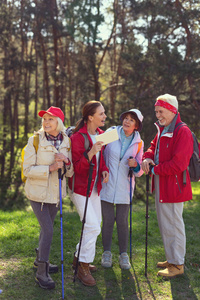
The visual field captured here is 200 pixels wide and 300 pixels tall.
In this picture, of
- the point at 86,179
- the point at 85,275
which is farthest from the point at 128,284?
the point at 86,179

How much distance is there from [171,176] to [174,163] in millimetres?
248

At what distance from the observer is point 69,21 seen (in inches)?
508

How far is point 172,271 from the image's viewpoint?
13.9 ft

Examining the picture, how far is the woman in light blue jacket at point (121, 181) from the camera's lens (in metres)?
4.43

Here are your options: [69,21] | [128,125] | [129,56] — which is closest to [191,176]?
[128,125]

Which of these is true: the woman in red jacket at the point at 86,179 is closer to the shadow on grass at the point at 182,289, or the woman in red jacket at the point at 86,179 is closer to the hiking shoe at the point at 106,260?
the hiking shoe at the point at 106,260

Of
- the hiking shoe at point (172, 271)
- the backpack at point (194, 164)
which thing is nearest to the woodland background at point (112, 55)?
the backpack at point (194, 164)

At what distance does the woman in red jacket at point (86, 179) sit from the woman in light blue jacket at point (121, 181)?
0.94 ft

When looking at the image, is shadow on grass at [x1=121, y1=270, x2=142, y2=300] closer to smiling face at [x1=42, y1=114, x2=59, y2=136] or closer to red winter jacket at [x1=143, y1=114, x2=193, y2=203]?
red winter jacket at [x1=143, y1=114, x2=193, y2=203]

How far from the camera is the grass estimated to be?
3.73m

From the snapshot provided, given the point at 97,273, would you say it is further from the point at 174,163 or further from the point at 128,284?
the point at 174,163

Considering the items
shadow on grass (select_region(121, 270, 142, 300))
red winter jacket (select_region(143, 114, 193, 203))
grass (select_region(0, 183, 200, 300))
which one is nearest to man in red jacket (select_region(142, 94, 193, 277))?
red winter jacket (select_region(143, 114, 193, 203))

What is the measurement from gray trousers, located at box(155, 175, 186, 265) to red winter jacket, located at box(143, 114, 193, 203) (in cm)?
14

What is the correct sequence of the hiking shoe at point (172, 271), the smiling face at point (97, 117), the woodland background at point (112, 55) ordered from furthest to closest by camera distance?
the woodland background at point (112, 55)
the hiking shoe at point (172, 271)
the smiling face at point (97, 117)
